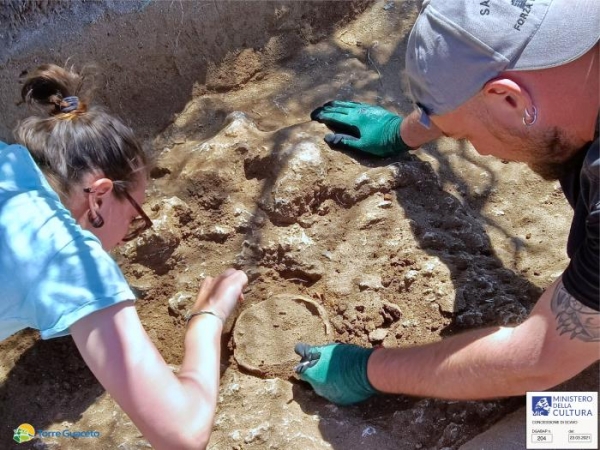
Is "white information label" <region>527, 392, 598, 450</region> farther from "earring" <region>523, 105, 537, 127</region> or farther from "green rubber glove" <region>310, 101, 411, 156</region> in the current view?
"green rubber glove" <region>310, 101, 411, 156</region>

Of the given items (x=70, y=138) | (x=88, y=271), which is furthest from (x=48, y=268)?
(x=70, y=138)

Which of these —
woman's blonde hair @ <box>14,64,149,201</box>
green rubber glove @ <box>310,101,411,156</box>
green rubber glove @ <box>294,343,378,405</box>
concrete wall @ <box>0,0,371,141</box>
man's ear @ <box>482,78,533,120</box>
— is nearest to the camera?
man's ear @ <box>482,78,533,120</box>

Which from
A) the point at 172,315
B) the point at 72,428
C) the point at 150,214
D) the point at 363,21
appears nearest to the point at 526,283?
the point at 172,315

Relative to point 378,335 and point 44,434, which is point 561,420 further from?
point 44,434

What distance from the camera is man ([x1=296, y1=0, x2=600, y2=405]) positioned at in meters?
1.50

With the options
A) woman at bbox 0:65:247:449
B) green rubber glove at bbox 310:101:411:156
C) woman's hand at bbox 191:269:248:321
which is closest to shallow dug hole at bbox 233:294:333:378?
woman's hand at bbox 191:269:248:321

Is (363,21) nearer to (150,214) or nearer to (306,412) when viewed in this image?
(150,214)

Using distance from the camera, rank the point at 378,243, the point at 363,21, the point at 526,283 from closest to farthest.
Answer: the point at 526,283
the point at 378,243
the point at 363,21

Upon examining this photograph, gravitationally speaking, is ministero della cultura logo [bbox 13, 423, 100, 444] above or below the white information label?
below

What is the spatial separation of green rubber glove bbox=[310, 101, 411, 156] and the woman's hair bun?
1.06 meters

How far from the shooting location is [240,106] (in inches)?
118

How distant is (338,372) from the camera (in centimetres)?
191

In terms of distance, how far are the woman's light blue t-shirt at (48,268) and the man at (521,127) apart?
81cm

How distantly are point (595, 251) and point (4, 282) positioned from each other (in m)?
1.28
